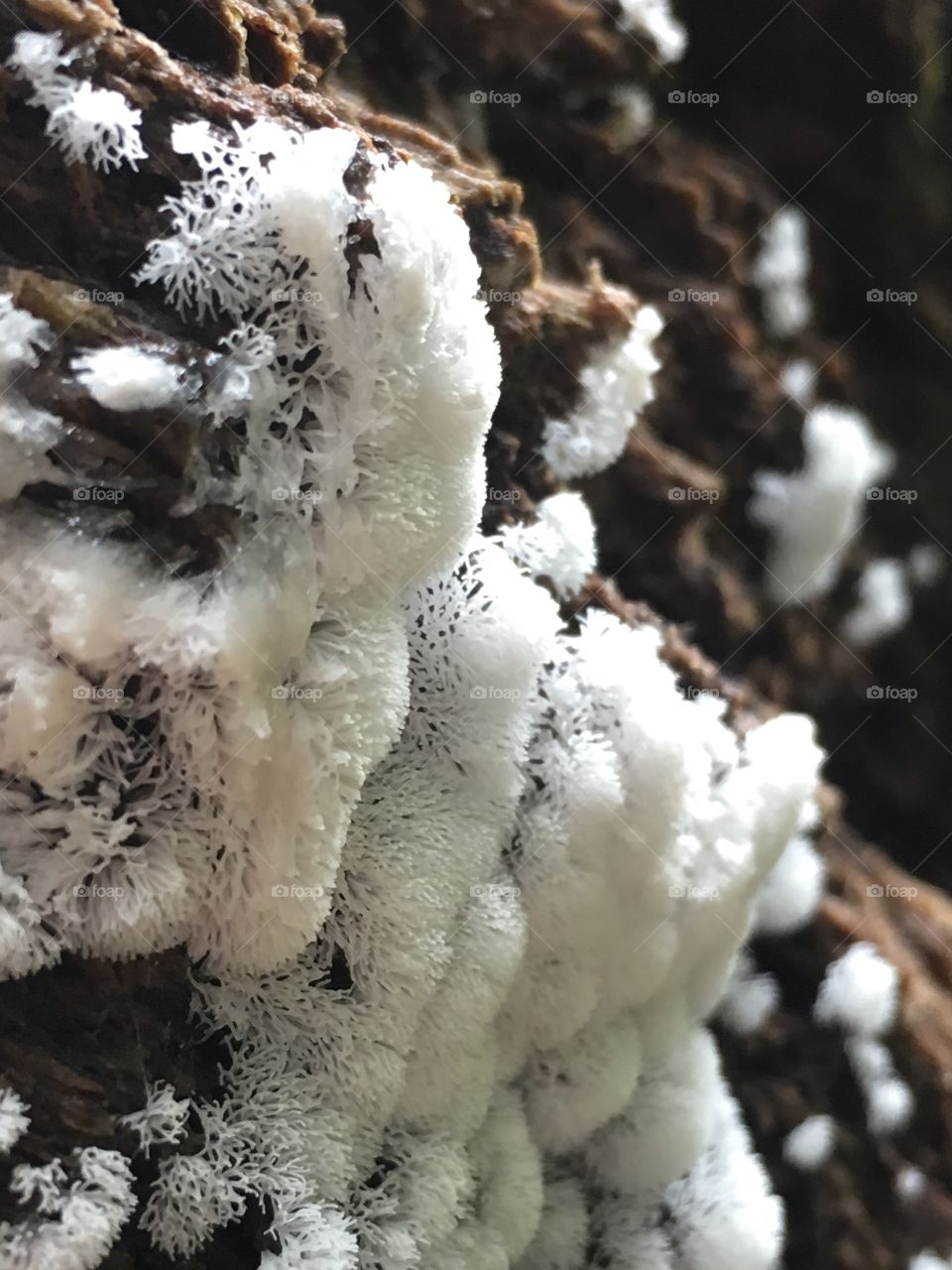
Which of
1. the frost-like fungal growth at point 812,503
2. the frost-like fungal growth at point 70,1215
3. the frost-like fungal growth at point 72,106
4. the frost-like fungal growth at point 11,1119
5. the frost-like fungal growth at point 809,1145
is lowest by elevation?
the frost-like fungal growth at point 809,1145

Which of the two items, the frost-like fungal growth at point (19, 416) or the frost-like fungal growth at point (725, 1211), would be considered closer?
the frost-like fungal growth at point (19, 416)

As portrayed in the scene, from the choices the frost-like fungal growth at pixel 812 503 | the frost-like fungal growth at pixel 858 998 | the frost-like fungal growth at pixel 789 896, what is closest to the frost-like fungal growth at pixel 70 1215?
the frost-like fungal growth at pixel 789 896

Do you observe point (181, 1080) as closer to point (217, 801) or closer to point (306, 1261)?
point (306, 1261)

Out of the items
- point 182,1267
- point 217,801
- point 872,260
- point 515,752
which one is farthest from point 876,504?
point 182,1267

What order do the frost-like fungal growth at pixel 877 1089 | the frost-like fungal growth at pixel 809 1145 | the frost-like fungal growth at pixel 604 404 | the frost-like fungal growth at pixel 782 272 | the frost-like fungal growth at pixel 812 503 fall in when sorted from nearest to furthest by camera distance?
the frost-like fungal growth at pixel 604 404
the frost-like fungal growth at pixel 809 1145
the frost-like fungal growth at pixel 877 1089
the frost-like fungal growth at pixel 812 503
the frost-like fungal growth at pixel 782 272

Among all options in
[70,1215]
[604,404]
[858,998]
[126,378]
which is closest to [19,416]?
[126,378]

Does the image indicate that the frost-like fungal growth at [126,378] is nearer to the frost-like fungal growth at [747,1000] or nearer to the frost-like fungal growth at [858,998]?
the frost-like fungal growth at [747,1000]

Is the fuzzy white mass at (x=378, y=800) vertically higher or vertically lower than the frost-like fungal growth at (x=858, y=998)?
higher

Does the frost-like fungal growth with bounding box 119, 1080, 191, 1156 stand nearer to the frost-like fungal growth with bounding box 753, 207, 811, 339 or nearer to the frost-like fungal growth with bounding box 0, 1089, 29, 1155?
the frost-like fungal growth with bounding box 0, 1089, 29, 1155
